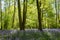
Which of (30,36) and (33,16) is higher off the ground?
(33,16)

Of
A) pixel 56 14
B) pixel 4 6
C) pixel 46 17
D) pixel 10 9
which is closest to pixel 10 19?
pixel 10 9

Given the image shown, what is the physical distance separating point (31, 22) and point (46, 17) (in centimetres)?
368

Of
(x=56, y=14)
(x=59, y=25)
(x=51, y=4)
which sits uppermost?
(x=51, y=4)

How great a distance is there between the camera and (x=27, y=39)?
8.76 meters

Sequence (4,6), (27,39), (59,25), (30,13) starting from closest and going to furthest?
(27,39) → (30,13) → (59,25) → (4,6)

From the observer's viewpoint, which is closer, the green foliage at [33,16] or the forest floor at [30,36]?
the forest floor at [30,36]

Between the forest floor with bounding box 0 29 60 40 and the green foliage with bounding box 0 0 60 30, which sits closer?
the forest floor with bounding box 0 29 60 40

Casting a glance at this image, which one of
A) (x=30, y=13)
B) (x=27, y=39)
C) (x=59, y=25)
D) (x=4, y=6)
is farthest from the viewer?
(x=4, y=6)

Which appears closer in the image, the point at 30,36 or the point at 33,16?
the point at 30,36

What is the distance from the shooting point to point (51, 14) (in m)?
36.8

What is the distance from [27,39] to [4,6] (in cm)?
3335

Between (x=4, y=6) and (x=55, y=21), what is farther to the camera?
(x=4, y=6)

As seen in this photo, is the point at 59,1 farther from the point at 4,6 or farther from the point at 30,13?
the point at 4,6

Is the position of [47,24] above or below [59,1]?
below
